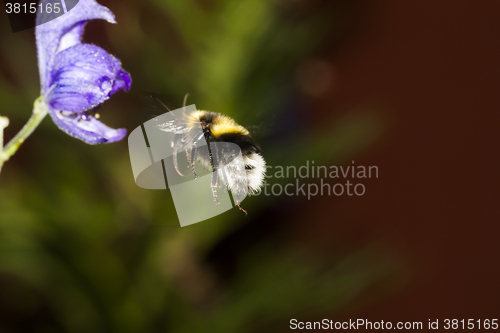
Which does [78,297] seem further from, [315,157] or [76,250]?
[315,157]

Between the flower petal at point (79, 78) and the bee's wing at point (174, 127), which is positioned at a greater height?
the flower petal at point (79, 78)

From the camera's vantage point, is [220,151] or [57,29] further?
[220,151]

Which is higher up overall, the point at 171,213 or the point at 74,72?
the point at 74,72

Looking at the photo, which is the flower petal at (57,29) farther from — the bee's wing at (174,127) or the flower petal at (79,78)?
the bee's wing at (174,127)

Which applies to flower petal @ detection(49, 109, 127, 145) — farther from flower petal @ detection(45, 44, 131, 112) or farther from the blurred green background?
the blurred green background

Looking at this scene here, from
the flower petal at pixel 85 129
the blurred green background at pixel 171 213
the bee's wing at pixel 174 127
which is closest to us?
the flower petal at pixel 85 129

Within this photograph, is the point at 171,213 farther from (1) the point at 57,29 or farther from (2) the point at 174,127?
(1) the point at 57,29

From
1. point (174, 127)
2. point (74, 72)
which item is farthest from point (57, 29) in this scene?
point (174, 127)

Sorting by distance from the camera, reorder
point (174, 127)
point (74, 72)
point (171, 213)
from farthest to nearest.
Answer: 1. point (171, 213)
2. point (174, 127)
3. point (74, 72)

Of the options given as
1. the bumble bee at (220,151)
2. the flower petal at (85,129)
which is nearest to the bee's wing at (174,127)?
the bumble bee at (220,151)
